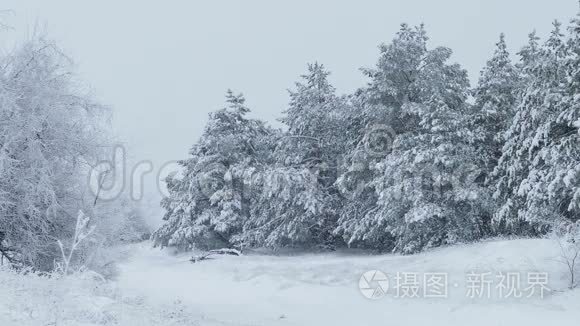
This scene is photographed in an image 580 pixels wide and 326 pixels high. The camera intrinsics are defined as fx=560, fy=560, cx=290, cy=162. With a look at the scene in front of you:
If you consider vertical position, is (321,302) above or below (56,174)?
below

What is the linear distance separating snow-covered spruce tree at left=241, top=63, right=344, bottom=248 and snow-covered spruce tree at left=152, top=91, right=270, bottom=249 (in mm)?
1473

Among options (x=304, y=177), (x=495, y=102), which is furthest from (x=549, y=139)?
(x=304, y=177)

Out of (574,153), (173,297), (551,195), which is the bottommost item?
(173,297)

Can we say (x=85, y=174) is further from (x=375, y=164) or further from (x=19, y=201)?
(x=375, y=164)

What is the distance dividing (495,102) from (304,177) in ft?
34.8

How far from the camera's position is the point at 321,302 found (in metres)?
20.3

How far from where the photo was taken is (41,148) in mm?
16625

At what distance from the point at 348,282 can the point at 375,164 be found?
7828 mm

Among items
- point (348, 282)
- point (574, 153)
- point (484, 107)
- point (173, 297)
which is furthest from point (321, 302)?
point (484, 107)

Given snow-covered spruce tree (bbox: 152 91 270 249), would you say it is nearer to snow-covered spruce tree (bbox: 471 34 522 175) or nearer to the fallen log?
the fallen log
